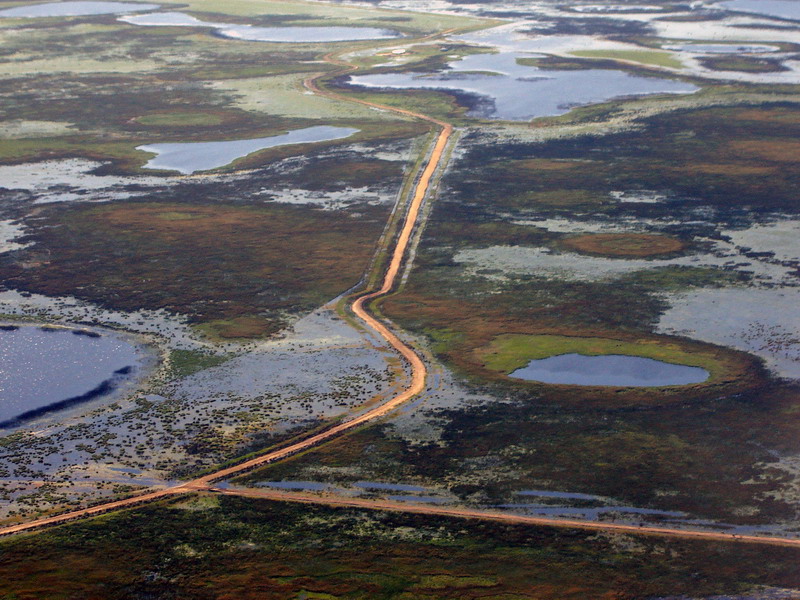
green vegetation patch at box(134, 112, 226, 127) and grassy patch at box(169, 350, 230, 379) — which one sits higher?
green vegetation patch at box(134, 112, 226, 127)

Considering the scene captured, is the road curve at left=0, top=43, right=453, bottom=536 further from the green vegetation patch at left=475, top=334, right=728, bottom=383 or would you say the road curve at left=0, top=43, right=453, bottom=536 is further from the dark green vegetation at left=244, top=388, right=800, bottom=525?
the green vegetation patch at left=475, top=334, right=728, bottom=383

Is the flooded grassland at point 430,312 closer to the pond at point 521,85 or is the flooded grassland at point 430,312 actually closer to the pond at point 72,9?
the pond at point 521,85

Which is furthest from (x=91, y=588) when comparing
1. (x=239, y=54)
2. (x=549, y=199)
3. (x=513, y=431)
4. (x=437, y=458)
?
(x=239, y=54)

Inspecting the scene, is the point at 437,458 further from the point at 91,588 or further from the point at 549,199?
the point at 549,199

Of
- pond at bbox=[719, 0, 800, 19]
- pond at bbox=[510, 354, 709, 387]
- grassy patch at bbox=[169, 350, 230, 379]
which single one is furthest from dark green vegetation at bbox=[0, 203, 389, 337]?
pond at bbox=[719, 0, 800, 19]

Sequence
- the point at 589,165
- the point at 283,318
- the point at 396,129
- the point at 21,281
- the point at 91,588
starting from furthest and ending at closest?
1. the point at 396,129
2. the point at 589,165
3. the point at 21,281
4. the point at 283,318
5. the point at 91,588

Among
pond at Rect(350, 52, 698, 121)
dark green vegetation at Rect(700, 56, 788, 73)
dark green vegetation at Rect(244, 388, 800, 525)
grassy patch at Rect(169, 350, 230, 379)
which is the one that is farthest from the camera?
dark green vegetation at Rect(700, 56, 788, 73)
